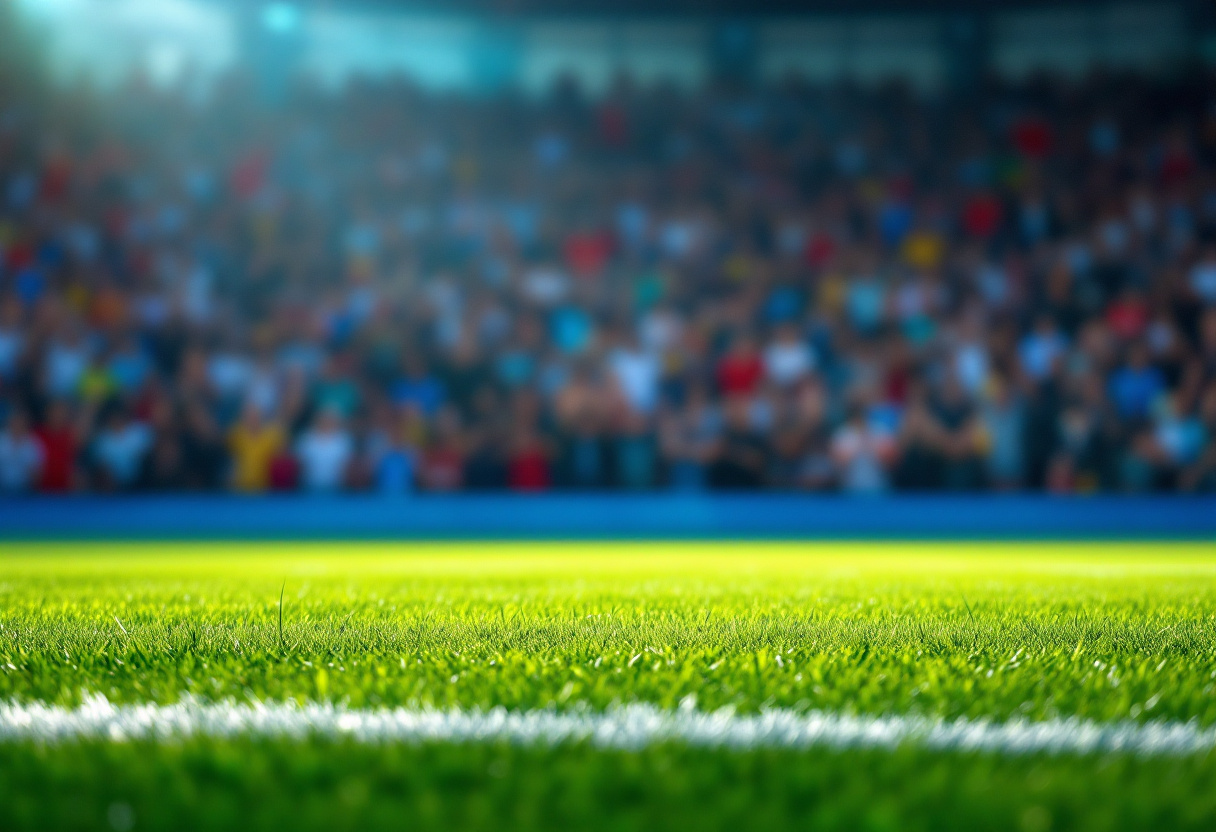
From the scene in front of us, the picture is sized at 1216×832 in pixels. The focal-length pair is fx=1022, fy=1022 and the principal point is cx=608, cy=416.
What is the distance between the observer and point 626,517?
35.0 ft

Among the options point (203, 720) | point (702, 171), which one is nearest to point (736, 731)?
point (203, 720)

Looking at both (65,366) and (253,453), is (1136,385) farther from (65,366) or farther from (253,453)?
(65,366)

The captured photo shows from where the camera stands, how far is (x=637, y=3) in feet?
70.5

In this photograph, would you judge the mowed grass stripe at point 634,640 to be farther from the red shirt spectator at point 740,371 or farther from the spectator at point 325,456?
the red shirt spectator at point 740,371

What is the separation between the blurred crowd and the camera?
10.9 meters

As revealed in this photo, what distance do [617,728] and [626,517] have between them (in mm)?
8848

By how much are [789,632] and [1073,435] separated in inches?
357

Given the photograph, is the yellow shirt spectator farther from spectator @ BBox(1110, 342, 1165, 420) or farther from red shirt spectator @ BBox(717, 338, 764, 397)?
spectator @ BBox(1110, 342, 1165, 420)

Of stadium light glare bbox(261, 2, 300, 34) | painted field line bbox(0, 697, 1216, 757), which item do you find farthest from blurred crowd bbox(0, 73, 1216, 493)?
painted field line bbox(0, 697, 1216, 757)

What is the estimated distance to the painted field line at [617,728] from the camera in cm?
175

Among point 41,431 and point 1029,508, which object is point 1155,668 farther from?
point 41,431

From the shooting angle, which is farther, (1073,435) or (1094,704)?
(1073,435)

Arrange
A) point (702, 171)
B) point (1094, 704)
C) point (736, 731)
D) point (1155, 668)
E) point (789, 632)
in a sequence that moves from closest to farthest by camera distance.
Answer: point (736, 731) < point (1094, 704) < point (1155, 668) < point (789, 632) < point (702, 171)

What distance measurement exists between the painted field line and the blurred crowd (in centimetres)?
886
